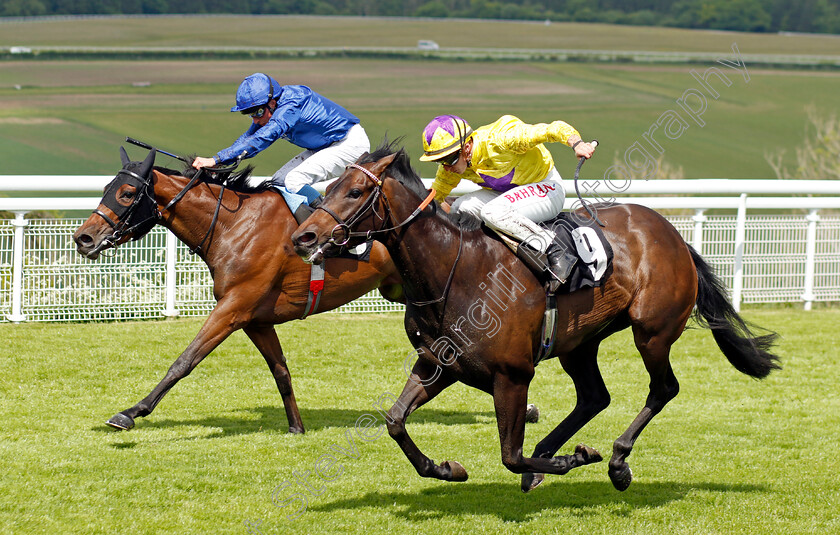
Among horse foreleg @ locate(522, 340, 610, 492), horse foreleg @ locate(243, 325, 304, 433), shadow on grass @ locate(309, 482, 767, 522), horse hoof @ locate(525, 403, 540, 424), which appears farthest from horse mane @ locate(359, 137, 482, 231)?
horse hoof @ locate(525, 403, 540, 424)

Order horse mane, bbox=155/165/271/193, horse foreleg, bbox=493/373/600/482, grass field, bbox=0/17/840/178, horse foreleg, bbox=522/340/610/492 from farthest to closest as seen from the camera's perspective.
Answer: grass field, bbox=0/17/840/178, horse mane, bbox=155/165/271/193, horse foreleg, bbox=522/340/610/492, horse foreleg, bbox=493/373/600/482

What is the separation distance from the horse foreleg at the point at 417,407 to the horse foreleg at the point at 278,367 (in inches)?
59.6

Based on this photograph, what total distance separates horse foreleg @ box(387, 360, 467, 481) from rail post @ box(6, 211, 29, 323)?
4.48 meters

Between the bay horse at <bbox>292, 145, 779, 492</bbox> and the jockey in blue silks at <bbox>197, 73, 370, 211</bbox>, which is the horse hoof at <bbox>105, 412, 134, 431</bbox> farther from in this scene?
the bay horse at <bbox>292, 145, 779, 492</bbox>

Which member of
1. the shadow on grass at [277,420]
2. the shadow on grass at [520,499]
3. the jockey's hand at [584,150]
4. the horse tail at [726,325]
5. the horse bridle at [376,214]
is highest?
the jockey's hand at [584,150]

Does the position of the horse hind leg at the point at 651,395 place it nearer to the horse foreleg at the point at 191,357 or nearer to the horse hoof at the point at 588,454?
the horse hoof at the point at 588,454

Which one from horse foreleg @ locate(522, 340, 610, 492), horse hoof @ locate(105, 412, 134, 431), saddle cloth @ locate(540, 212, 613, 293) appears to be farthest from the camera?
horse hoof @ locate(105, 412, 134, 431)

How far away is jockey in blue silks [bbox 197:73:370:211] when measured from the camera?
5.52m

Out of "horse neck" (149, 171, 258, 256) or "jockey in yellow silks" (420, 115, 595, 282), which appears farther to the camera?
"horse neck" (149, 171, 258, 256)

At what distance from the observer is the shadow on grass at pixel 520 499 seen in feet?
14.5

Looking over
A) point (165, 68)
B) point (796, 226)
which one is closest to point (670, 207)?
point (796, 226)

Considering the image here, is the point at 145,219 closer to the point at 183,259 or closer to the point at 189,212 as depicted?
the point at 189,212

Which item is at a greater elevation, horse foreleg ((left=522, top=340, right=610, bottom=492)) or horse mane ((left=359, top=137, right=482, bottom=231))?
horse mane ((left=359, top=137, right=482, bottom=231))

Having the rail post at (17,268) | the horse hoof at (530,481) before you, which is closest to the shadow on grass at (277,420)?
the horse hoof at (530,481)
